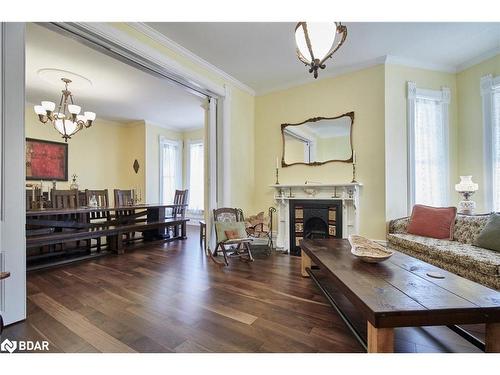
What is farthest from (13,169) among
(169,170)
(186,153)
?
(186,153)

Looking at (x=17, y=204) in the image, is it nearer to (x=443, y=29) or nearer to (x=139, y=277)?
(x=139, y=277)

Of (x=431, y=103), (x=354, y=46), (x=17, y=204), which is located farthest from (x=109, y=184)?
(x=431, y=103)

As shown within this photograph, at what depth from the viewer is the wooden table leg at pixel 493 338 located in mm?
1285

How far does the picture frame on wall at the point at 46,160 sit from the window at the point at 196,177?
3.03m

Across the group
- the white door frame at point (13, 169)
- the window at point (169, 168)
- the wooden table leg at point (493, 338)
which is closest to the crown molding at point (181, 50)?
the white door frame at point (13, 169)

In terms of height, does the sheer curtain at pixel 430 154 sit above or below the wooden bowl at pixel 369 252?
above

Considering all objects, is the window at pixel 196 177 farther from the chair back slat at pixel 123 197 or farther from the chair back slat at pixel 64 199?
the chair back slat at pixel 64 199

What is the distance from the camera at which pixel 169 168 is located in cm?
721

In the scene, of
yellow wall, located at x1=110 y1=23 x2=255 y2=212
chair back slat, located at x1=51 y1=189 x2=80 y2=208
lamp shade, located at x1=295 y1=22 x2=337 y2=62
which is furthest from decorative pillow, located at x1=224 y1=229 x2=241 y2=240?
chair back slat, located at x1=51 y1=189 x2=80 y2=208

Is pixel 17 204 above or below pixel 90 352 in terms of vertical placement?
above

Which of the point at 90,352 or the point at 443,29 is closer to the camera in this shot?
the point at 90,352

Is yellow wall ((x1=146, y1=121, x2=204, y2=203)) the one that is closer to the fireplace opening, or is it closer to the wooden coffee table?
the fireplace opening

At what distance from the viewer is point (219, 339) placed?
163 cm
